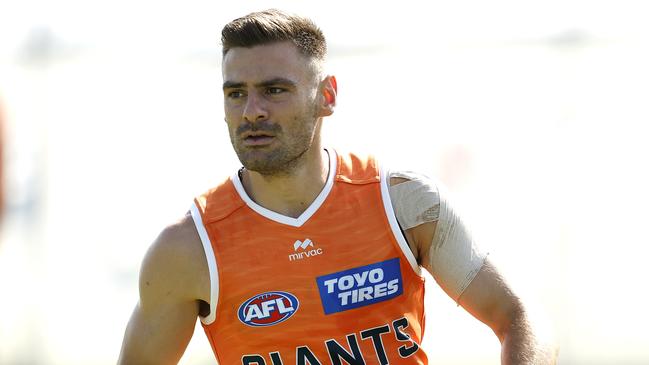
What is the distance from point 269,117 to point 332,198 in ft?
1.41

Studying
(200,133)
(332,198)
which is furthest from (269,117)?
(200,133)

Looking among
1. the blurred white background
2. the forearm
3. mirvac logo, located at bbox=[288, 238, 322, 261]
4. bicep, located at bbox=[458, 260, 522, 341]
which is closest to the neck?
mirvac logo, located at bbox=[288, 238, 322, 261]

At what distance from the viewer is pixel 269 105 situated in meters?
3.99

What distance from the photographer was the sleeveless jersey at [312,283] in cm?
407

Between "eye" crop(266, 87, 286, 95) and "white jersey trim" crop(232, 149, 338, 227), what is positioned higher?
"eye" crop(266, 87, 286, 95)

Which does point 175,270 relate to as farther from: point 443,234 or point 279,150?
point 443,234

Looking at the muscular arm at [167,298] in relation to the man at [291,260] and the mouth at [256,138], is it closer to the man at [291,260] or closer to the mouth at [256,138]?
the man at [291,260]

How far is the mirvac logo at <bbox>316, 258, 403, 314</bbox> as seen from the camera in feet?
13.4

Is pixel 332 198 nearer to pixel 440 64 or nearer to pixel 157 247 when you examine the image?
pixel 157 247

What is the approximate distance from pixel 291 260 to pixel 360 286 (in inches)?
10.1

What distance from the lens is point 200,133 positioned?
8.45 meters

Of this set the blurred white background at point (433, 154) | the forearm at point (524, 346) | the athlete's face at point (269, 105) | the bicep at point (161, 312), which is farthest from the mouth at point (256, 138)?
the blurred white background at point (433, 154)

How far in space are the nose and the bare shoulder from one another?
0.48 m

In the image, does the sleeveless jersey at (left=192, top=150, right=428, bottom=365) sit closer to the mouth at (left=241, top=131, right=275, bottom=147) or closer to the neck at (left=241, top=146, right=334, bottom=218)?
the neck at (left=241, top=146, right=334, bottom=218)
